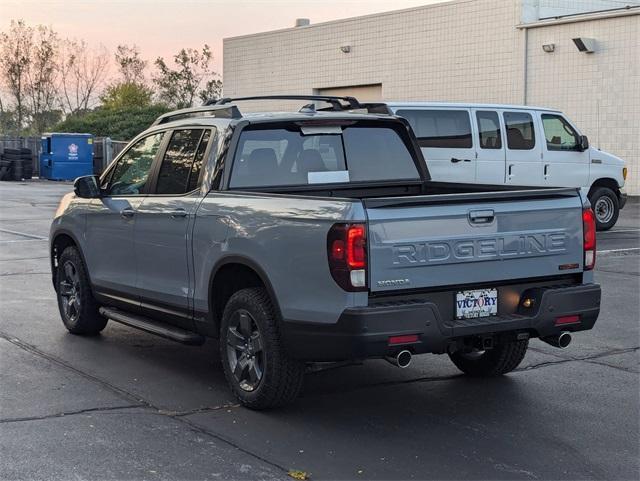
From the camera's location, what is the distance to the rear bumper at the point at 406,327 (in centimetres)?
544

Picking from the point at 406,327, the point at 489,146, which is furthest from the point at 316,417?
the point at 489,146

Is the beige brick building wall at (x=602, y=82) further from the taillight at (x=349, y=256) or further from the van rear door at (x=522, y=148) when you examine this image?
the taillight at (x=349, y=256)

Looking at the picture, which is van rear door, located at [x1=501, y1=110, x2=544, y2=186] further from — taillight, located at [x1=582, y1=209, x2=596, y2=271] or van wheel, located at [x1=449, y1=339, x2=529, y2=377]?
taillight, located at [x1=582, y1=209, x2=596, y2=271]

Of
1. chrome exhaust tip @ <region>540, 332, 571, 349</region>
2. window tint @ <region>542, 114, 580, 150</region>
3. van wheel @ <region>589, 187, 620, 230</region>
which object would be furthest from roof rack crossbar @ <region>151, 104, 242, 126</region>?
van wheel @ <region>589, 187, 620, 230</region>

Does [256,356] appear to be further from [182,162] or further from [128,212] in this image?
[128,212]

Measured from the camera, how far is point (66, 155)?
39.6m

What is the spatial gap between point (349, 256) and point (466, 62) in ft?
90.9

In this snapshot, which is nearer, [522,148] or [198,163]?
[198,163]

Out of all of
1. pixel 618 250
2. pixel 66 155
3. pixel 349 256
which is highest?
pixel 66 155

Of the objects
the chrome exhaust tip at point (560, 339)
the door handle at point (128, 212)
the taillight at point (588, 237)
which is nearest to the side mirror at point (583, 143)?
the taillight at point (588, 237)

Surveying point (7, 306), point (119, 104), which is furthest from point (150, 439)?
point (119, 104)

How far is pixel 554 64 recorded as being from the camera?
2923 centimetres

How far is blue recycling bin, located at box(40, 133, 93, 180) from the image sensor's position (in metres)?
39.5

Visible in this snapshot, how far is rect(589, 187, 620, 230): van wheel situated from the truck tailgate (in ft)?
40.3
